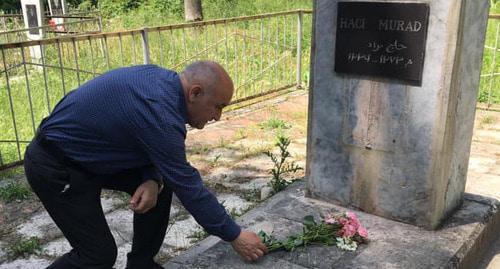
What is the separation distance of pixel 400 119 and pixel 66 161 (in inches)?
72.9

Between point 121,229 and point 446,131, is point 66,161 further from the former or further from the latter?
point 446,131

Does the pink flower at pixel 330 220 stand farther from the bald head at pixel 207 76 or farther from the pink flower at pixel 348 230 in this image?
the bald head at pixel 207 76

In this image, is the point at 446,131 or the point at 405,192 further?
the point at 405,192

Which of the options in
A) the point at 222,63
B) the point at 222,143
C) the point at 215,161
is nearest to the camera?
the point at 215,161

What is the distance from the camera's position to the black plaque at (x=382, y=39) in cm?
273

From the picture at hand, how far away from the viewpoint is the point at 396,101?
9.52 ft

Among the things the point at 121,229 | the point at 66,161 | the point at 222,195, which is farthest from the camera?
the point at 222,195

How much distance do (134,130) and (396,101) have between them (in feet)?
5.23

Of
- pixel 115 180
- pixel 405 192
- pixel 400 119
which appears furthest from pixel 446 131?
pixel 115 180

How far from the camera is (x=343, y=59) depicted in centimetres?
303

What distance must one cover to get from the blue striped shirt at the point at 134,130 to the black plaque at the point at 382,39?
1268mm

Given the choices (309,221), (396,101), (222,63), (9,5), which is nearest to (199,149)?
(309,221)

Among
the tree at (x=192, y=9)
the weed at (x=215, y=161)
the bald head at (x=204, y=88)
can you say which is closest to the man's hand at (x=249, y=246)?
the bald head at (x=204, y=88)

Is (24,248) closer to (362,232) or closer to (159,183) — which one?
(159,183)
